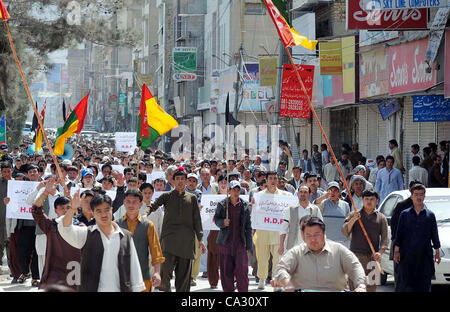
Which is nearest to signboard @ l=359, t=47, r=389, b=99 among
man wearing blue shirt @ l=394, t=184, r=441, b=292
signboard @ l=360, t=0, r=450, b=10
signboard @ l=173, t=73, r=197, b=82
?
signboard @ l=360, t=0, r=450, b=10

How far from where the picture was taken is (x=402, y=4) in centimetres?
2055

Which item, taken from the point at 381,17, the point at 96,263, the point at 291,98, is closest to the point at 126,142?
the point at 291,98

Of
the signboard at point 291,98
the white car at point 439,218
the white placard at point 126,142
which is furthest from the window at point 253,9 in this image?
the white car at point 439,218

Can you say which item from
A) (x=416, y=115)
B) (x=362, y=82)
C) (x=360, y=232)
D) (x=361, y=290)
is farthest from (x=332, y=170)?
(x=361, y=290)

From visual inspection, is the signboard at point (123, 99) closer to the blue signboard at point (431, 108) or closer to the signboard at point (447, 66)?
the blue signboard at point (431, 108)

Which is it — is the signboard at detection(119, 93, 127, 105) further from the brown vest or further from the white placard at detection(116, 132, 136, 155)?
the brown vest

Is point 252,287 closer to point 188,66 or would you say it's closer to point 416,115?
point 416,115

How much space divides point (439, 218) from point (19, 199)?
19.1 feet

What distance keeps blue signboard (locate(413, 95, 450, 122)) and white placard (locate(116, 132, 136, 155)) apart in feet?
50.2

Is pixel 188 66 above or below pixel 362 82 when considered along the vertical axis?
above

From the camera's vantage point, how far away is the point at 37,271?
12.9 meters

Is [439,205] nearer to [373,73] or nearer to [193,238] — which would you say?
[193,238]

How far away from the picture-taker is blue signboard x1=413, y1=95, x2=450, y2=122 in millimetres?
21953

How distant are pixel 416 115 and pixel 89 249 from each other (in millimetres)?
16524
